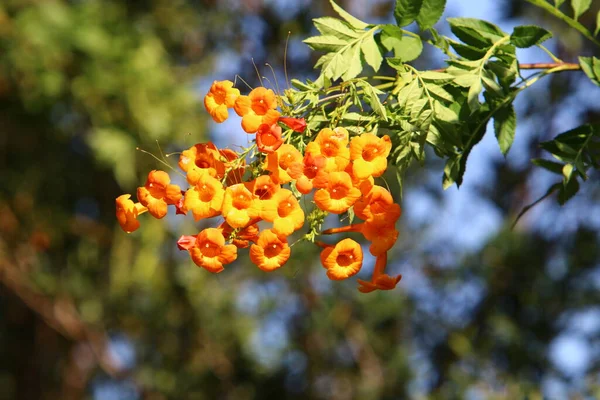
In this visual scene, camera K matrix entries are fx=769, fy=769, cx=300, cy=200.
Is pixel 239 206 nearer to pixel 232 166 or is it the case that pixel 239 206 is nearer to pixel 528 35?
pixel 232 166

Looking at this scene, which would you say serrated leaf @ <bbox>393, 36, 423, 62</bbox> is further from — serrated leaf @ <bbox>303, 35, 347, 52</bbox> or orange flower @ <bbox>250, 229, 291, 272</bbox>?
orange flower @ <bbox>250, 229, 291, 272</bbox>

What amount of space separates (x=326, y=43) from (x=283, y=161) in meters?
0.30

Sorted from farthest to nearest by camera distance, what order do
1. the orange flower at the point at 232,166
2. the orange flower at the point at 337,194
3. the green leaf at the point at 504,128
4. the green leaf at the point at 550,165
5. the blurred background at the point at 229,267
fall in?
the blurred background at the point at 229,267 < the green leaf at the point at 550,165 < the green leaf at the point at 504,128 < the orange flower at the point at 232,166 < the orange flower at the point at 337,194

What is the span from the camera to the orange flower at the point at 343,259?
54.5 inches

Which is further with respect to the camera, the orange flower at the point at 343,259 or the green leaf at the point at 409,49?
the green leaf at the point at 409,49

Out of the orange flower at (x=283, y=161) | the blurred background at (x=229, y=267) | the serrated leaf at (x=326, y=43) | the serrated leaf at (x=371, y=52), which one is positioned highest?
the serrated leaf at (x=326, y=43)

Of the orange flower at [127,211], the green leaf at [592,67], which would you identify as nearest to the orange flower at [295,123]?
the orange flower at [127,211]

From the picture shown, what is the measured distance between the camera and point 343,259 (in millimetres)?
1412

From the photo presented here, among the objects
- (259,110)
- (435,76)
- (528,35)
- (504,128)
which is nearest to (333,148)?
(259,110)


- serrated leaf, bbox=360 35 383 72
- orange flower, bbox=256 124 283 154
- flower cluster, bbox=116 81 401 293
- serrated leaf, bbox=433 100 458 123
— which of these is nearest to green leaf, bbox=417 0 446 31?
serrated leaf, bbox=360 35 383 72

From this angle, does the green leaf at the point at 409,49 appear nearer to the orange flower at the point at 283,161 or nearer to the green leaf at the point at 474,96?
the green leaf at the point at 474,96

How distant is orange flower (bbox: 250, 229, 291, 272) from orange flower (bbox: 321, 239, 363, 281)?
9 centimetres

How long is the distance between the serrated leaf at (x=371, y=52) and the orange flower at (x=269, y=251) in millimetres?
398

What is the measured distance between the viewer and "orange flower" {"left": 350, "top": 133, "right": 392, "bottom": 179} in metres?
1.28
